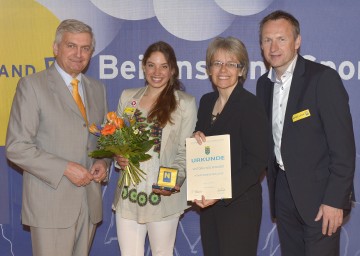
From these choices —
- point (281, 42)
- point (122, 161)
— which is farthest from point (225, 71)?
point (122, 161)

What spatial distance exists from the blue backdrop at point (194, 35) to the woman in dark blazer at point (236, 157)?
1226mm

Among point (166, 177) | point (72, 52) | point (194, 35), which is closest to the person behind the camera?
point (166, 177)

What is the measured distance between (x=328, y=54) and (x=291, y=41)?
132cm

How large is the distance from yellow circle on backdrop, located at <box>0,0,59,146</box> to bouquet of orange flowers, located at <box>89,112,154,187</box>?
149 centimetres

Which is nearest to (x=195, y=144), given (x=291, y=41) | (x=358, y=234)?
(x=291, y=41)

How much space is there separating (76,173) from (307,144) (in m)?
1.48

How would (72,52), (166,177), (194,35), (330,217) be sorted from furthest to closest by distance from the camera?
(194,35) → (72,52) → (166,177) → (330,217)

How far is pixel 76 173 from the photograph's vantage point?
3.33 meters

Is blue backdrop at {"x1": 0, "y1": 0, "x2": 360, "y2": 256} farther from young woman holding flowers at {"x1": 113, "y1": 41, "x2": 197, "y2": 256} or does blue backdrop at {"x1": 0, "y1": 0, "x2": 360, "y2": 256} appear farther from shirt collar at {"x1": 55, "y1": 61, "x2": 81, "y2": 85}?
shirt collar at {"x1": 55, "y1": 61, "x2": 81, "y2": 85}

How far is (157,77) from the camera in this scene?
355 centimetres

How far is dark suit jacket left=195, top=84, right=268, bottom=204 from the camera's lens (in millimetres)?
3119

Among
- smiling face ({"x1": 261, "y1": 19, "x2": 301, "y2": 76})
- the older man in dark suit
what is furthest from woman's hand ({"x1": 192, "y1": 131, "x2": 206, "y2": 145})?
smiling face ({"x1": 261, "y1": 19, "x2": 301, "y2": 76})

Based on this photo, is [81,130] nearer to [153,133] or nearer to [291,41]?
[153,133]

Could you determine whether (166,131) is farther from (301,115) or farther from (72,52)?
(301,115)
